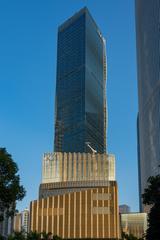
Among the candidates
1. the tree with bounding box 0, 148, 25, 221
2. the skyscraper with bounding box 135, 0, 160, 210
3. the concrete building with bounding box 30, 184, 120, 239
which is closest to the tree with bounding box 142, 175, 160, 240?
the tree with bounding box 0, 148, 25, 221

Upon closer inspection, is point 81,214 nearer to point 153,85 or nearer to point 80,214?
point 80,214

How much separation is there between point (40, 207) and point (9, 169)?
13991cm

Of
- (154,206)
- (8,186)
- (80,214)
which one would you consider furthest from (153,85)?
(8,186)

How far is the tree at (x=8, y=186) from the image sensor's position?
51669 mm

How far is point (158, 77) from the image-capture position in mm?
175750

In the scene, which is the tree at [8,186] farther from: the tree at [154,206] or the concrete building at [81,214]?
the concrete building at [81,214]

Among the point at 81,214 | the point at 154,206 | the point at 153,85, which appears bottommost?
the point at 154,206

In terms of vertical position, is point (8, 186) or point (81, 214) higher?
point (81, 214)

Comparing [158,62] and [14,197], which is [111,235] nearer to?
[158,62]

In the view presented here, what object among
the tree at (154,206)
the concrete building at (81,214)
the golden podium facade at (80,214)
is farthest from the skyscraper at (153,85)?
the tree at (154,206)

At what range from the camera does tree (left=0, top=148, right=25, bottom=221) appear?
51.7m

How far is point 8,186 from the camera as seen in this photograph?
2057 inches

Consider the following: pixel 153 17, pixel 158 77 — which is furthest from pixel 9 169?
pixel 153 17

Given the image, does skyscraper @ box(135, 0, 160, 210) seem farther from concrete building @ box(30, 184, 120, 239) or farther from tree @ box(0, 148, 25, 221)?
tree @ box(0, 148, 25, 221)
